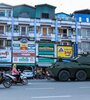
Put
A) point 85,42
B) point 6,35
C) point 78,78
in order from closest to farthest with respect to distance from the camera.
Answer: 1. point 78,78
2. point 6,35
3. point 85,42

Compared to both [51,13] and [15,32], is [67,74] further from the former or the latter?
[51,13]

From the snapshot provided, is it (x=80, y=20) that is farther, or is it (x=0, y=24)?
(x=80, y=20)

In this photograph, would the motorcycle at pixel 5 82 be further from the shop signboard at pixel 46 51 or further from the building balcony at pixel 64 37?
the building balcony at pixel 64 37

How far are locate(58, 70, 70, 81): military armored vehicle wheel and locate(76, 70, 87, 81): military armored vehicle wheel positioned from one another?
76 centimetres

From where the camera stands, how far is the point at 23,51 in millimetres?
51281

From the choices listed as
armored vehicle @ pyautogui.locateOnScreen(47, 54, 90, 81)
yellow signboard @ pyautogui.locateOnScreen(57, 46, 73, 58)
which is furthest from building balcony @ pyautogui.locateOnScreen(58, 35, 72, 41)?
armored vehicle @ pyautogui.locateOnScreen(47, 54, 90, 81)

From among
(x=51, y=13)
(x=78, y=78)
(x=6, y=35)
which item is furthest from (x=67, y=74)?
(x=51, y=13)

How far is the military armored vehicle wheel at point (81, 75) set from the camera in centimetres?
2700

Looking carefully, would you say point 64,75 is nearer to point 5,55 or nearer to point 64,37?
point 5,55

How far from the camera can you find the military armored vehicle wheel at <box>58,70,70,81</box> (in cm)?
2687

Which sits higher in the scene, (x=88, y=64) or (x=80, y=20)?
(x=80, y=20)

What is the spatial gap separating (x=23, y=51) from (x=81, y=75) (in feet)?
81.6

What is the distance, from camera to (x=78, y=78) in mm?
27000

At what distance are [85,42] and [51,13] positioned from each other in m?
6.93
